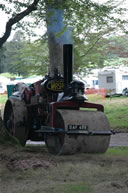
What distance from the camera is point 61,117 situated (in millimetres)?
7617

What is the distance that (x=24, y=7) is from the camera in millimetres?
10508

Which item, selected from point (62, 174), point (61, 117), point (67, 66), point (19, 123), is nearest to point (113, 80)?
point (19, 123)

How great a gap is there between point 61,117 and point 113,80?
3128 centimetres

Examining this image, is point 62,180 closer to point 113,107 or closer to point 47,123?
point 47,123

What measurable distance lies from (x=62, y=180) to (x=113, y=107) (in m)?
20.7

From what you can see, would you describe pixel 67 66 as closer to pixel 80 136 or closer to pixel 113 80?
pixel 80 136

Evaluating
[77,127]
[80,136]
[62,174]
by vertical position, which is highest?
[77,127]

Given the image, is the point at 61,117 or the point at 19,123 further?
the point at 19,123

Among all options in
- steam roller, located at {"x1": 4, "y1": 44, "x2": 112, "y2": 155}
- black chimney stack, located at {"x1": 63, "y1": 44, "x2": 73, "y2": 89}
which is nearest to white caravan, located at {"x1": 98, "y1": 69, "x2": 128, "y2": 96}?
steam roller, located at {"x1": 4, "y1": 44, "x2": 112, "y2": 155}

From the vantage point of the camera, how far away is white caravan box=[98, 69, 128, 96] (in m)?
37.6

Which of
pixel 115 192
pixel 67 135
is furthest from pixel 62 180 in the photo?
pixel 67 135

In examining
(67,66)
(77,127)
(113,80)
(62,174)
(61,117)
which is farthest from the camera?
(113,80)

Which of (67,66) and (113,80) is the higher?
(67,66)

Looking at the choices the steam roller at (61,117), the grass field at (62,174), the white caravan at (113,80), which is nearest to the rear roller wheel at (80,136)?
the steam roller at (61,117)
